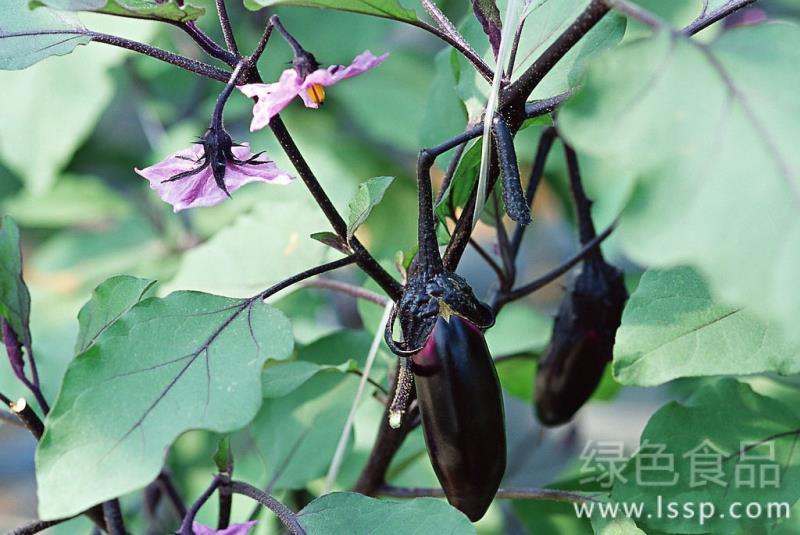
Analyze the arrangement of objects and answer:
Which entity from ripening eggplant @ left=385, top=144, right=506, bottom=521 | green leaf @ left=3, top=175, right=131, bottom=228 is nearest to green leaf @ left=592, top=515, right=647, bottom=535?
ripening eggplant @ left=385, top=144, right=506, bottom=521

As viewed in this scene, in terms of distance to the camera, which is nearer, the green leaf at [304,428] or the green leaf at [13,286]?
the green leaf at [13,286]

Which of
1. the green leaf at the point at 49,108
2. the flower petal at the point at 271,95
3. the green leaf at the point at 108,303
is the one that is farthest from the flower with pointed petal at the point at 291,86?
the green leaf at the point at 49,108

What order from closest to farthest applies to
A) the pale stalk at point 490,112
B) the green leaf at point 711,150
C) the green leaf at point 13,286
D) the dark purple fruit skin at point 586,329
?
the green leaf at point 711,150, the pale stalk at point 490,112, the green leaf at point 13,286, the dark purple fruit skin at point 586,329

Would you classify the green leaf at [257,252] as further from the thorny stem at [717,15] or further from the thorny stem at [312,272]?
the thorny stem at [717,15]

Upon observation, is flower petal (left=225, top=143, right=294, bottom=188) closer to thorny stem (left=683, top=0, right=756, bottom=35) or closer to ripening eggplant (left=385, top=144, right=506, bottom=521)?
ripening eggplant (left=385, top=144, right=506, bottom=521)

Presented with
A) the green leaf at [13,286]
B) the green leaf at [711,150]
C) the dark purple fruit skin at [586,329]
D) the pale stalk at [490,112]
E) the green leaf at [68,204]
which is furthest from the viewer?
the green leaf at [68,204]

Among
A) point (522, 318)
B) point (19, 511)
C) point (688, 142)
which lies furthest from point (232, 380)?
point (19, 511)

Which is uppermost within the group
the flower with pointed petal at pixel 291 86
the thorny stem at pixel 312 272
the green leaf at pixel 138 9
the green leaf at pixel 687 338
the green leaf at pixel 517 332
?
the green leaf at pixel 138 9

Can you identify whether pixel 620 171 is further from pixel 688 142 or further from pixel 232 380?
pixel 232 380
